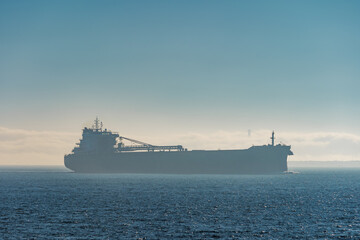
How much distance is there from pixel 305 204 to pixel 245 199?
9853 mm

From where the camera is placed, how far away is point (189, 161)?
5817 inches

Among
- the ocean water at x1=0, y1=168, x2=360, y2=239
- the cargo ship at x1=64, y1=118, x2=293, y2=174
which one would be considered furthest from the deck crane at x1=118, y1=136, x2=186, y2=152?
→ the ocean water at x1=0, y1=168, x2=360, y2=239

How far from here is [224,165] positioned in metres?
143

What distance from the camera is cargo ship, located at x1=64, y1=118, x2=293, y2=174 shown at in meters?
136

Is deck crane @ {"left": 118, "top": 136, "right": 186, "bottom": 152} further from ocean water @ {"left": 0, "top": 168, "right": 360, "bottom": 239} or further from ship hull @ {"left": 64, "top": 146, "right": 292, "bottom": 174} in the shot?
ocean water @ {"left": 0, "top": 168, "right": 360, "bottom": 239}

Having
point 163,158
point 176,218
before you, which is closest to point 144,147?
point 163,158

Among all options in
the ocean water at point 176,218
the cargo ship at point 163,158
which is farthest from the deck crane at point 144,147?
the ocean water at point 176,218

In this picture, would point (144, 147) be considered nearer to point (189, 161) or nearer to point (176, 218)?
point (189, 161)

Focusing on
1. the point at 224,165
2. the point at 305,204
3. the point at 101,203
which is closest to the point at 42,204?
the point at 101,203

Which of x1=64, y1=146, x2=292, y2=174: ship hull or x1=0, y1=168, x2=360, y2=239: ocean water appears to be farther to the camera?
x1=64, y1=146, x2=292, y2=174: ship hull

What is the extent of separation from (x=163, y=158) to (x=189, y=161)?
386 inches

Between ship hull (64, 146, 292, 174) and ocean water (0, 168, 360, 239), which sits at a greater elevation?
ship hull (64, 146, 292, 174)

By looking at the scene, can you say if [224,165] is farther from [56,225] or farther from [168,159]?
[56,225]

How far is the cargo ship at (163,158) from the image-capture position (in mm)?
136500
